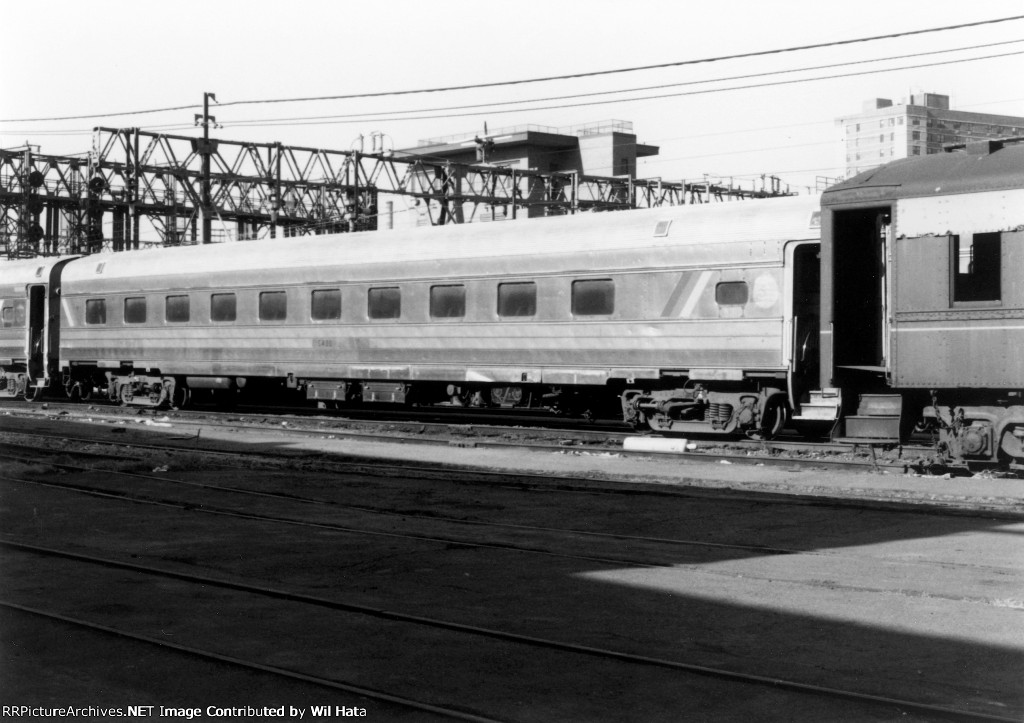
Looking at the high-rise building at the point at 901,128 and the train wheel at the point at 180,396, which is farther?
the high-rise building at the point at 901,128

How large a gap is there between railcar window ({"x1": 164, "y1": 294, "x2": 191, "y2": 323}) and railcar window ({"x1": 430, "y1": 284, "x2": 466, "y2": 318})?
7109mm

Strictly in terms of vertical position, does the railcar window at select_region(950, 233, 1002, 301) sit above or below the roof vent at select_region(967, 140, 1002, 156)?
below

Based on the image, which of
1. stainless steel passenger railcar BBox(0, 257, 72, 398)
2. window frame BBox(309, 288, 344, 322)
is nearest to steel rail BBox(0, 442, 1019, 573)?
window frame BBox(309, 288, 344, 322)

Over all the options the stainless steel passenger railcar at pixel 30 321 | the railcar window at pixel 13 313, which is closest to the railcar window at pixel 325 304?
the stainless steel passenger railcar at pixel 30 321

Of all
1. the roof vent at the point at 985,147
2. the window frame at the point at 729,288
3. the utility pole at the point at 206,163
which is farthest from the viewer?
the utility pole at the point at 206,163

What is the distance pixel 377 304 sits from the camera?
22656 mm

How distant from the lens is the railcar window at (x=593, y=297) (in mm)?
19391

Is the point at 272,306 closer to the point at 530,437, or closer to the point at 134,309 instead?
the point at 134,309

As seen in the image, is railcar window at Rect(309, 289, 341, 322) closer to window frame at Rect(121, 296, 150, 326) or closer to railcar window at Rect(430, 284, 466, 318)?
railcar window at Rect(430, 284, 466, 318)

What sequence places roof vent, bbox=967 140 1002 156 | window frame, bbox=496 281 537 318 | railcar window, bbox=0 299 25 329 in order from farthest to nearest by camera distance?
railcar window, bbox=0 299 25 329 < window frame, bbox=496 281 537 318 < roof vent, bbox=967 140 1002 156

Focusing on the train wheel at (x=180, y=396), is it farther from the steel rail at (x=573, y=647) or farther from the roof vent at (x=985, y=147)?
the roof vent at (x=985, y=147)

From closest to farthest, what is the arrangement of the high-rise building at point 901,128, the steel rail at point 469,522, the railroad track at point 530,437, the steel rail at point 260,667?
the steel rail at point 260,667, the steel rail at point 469,522, the railroad track at point 530,437, the high-rise building at point 901,128

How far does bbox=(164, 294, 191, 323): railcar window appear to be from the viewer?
85.7 feet

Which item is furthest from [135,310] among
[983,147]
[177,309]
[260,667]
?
[260,667]
